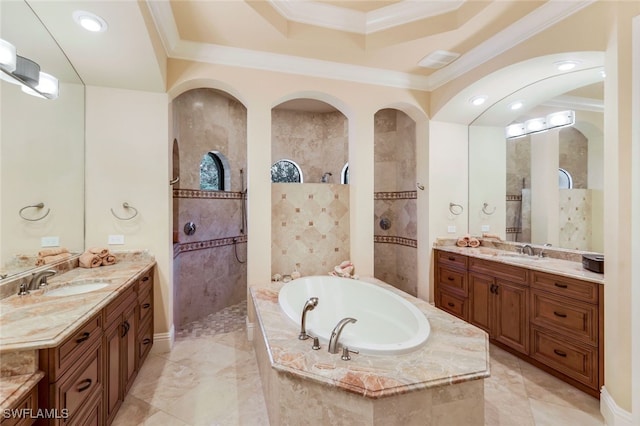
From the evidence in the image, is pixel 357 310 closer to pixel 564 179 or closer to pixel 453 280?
pixel 453 280

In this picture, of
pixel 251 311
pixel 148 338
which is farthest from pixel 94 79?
pixel 251 311

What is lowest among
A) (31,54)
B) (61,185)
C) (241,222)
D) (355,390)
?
(355,390)

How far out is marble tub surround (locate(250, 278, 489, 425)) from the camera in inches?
48.7

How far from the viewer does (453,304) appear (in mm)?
3248

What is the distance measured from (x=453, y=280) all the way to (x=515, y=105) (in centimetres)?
211

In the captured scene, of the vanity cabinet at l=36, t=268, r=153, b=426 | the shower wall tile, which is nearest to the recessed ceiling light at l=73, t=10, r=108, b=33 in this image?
the vanity cabinet at l=36, t=268, r=153, b=426

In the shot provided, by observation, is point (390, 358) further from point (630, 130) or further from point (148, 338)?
point (148, 338)

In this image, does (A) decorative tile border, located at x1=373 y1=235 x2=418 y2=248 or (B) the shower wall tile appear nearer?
(B) the shower wall tile

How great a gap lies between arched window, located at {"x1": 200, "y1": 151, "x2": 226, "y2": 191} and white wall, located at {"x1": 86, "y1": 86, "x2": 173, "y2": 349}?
1470 mm

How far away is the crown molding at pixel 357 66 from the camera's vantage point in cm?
214

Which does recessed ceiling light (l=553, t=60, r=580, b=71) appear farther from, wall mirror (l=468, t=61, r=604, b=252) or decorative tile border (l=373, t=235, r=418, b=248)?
decorative tile border (l=373, t=235, r=418, b=248)

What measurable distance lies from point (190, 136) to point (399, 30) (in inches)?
108

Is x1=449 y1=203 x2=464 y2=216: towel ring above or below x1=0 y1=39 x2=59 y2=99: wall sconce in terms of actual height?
below

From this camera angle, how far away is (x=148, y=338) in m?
2.47
